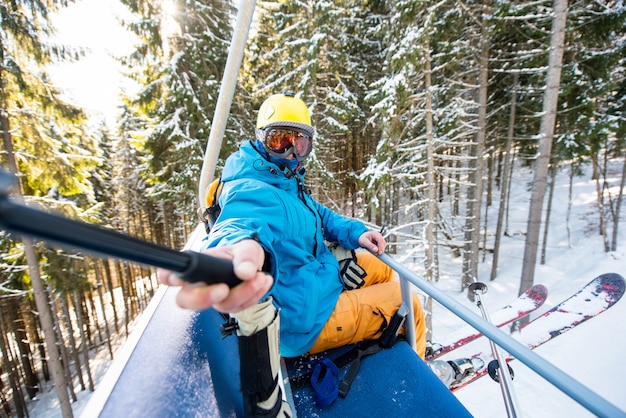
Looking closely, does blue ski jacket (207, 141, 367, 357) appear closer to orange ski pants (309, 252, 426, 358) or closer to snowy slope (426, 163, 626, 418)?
orange ski pants (309, 252, 426, 358)

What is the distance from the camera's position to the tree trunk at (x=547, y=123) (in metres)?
7.31

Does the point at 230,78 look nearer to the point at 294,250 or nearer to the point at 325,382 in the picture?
the point at 294,250

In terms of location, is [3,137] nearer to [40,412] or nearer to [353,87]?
[353,87]

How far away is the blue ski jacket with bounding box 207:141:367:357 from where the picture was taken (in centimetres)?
188

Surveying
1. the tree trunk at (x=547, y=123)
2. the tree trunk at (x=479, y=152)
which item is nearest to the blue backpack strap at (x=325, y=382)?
the tree trunk at (x=547, y=123)

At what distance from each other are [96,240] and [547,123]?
10.5 metres

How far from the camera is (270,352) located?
167cm

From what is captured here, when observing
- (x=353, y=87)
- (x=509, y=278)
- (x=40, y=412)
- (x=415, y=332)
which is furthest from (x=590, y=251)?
(x=40, y=412)

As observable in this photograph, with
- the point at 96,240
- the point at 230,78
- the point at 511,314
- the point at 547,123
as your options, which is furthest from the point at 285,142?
the point at 547,123

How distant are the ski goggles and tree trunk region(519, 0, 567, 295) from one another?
8.57 meters

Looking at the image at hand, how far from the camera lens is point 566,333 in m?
6.12

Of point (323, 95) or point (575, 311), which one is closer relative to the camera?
point (575, 311)

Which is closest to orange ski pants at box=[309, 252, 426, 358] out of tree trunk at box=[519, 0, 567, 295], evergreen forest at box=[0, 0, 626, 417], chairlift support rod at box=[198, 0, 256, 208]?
chairlift support rod at box=[198, 0, 256, 208]

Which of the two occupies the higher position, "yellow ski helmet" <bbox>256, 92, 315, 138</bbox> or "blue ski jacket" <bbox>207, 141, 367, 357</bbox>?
"yellow ski helmet" <bbox>256, 92, 315, 138</bbox>
